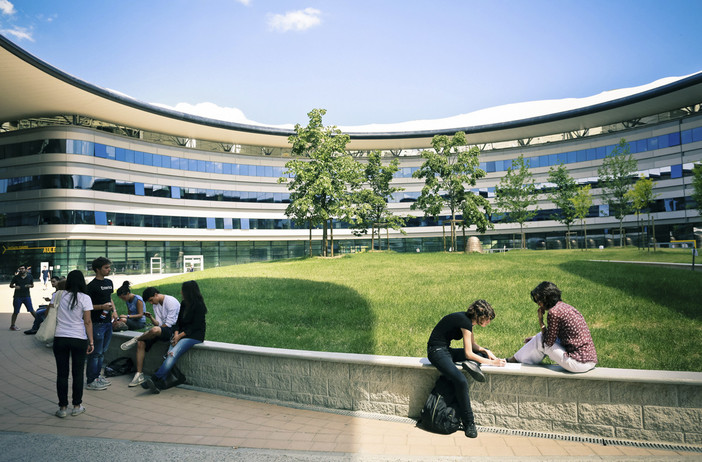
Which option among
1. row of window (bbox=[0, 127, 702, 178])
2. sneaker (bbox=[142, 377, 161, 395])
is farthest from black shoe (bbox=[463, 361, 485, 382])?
row of window (bbox=[0, 127, 702, 178])

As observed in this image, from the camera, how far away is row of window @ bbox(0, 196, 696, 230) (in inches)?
1551

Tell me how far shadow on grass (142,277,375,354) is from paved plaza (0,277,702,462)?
254 centimetres

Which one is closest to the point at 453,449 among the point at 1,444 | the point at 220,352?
the point at 220,352

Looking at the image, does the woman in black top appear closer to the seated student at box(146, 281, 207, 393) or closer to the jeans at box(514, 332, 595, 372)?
the jeans at box(514, 332, 595, 372)

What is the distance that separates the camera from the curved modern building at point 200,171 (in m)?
39.4

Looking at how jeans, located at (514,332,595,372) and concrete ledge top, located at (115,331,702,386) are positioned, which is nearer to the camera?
concrete ledge top, located at (115,331,702,386)

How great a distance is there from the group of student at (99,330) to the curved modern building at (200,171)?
2836 centimetres

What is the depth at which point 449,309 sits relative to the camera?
36.6 feet

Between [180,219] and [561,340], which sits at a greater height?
[180,219]

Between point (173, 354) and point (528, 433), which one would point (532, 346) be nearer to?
point (528, 433)

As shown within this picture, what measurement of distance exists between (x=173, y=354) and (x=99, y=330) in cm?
152

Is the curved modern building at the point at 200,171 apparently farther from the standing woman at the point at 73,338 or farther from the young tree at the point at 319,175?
the standing woman at the point at 73,338

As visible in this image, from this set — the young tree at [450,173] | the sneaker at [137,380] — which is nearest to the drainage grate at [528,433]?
the sneaker at [137,380]

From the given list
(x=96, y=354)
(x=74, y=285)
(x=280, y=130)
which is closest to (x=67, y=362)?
(x=74, y=285)
